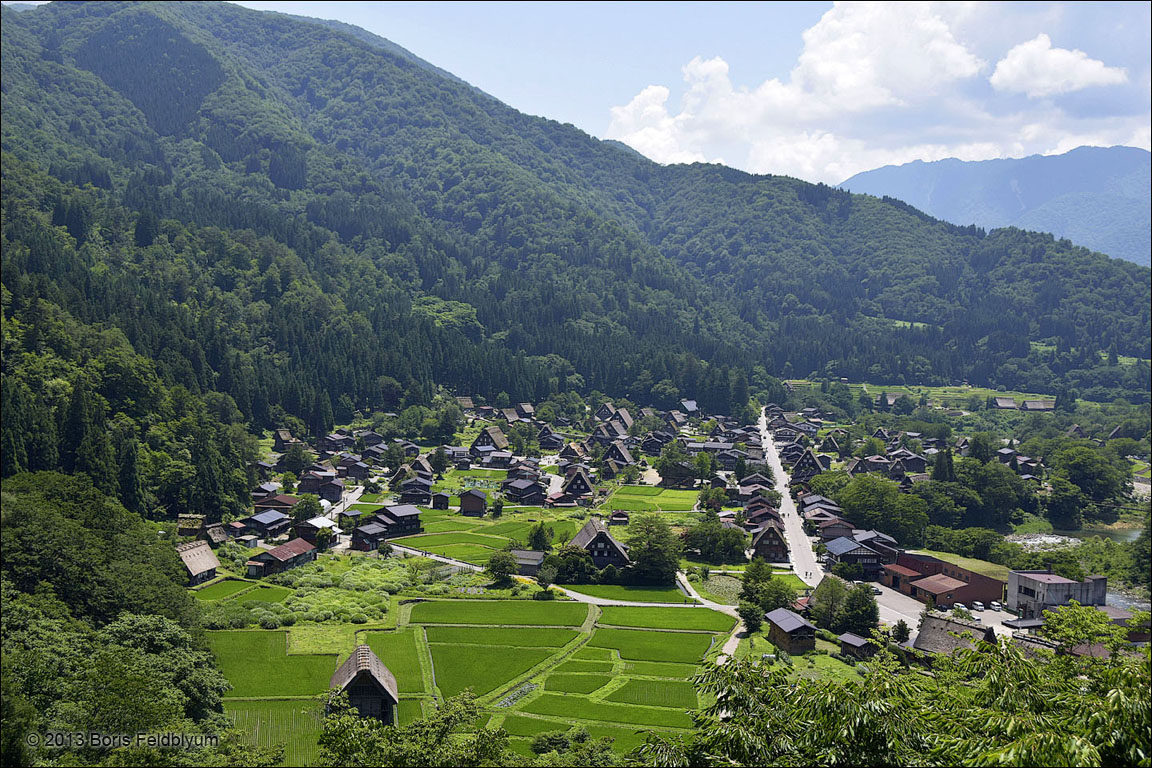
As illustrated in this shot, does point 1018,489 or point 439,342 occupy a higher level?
point 439,342

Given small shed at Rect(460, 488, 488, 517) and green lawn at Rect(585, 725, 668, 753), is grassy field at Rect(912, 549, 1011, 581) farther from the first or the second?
small shed at Rect(460, 488, 488, 517)

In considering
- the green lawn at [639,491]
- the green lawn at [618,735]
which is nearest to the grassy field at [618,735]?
the green lawn at [618,735]

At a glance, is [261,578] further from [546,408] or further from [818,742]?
[546,408]

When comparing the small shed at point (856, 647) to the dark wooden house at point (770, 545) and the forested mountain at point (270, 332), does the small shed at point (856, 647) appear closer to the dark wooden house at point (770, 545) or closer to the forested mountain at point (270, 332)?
the dark wooden house at point (770, 545)

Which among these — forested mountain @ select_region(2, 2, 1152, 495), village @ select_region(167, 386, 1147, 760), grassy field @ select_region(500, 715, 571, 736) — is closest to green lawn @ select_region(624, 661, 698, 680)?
village @ select_region(167, 386, 1147, 760)

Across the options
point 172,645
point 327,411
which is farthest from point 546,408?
point 172,645

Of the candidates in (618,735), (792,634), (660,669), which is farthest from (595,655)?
(792,634)

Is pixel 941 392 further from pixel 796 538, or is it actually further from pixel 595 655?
pixel 595 655
